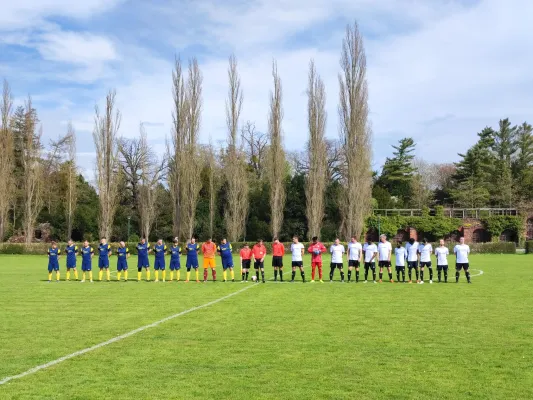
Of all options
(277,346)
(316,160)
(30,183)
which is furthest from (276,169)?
(277,346)

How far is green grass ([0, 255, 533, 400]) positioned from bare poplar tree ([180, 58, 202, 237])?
106ft

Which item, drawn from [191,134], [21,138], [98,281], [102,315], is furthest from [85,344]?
[21,138]

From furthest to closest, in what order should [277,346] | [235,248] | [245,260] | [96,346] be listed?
[235,248], [245,260], [96,346], [277,346]

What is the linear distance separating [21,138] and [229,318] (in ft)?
168

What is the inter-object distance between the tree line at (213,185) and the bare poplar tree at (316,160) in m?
0.08

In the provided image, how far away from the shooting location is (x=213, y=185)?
56.6m

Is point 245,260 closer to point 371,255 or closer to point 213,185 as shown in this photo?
point 371,255

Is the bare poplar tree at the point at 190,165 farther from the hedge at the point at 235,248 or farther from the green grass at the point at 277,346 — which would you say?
the green grass at the point at 277,346

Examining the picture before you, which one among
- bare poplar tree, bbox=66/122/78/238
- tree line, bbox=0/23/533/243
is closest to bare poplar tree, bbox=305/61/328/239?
tree line, bbox=0/23/533/243

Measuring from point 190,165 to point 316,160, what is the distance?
412 inches

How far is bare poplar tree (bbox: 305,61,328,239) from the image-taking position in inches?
1960

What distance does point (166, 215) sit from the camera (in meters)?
62.4

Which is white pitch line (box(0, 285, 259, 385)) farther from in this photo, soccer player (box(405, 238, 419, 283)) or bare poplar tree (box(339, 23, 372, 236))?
bare poplar tree (box(339, 23, 372, 236))

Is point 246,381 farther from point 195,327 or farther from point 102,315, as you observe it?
point 102,315
